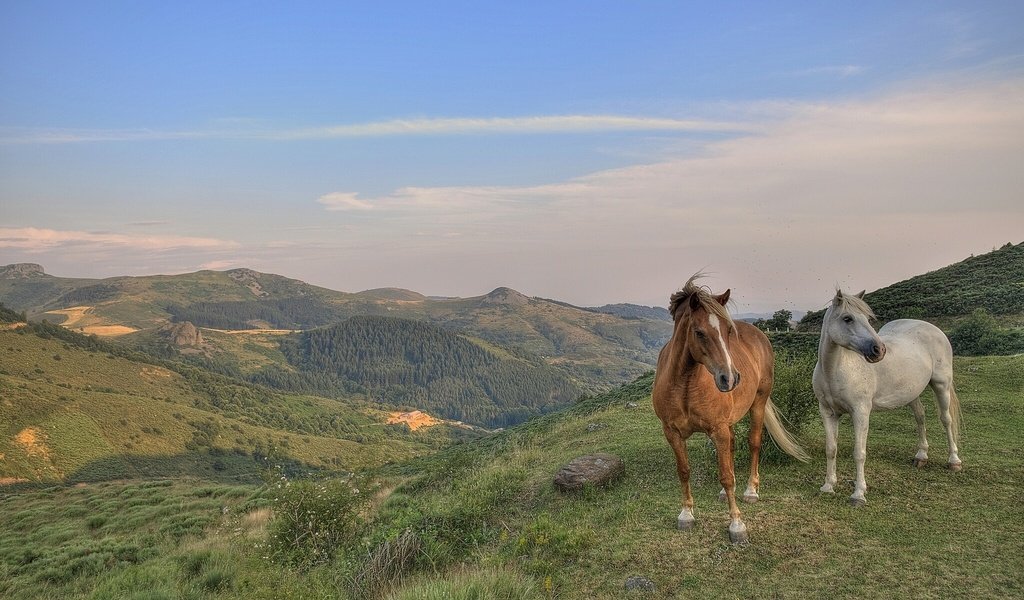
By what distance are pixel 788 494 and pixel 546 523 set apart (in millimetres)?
3533

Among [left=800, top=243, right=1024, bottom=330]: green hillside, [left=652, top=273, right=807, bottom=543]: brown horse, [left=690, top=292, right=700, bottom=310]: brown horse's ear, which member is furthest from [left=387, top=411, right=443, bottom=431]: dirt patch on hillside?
[left=690, top=292, right=700, bottom=310]: brown horse's ear

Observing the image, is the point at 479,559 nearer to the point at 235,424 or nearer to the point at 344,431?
the point at 235,424

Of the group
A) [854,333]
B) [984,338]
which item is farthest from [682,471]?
[984,338]

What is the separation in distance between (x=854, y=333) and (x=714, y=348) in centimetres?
269

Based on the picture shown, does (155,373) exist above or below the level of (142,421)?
above

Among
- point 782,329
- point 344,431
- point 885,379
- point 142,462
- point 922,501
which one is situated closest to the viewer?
point 922,501

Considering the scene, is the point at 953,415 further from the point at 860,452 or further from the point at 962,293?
the point at 962,293

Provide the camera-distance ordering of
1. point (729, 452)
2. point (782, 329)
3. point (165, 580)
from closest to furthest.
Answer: point (729, 452), point (165, 580), point (782, 329)

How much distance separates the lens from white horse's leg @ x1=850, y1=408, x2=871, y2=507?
6.65 meters

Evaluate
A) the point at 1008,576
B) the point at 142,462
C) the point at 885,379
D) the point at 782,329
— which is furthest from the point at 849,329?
the point at 142,462

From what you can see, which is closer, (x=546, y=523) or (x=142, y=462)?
(x=546, y=523)

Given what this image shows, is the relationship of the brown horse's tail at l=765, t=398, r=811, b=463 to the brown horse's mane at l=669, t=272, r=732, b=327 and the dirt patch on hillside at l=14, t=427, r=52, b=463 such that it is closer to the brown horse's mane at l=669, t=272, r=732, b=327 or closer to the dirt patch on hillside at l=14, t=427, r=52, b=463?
the brown horse's mane at l=669, t=272, r=732, b=327

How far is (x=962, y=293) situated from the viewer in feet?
98.3

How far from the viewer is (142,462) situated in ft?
309
